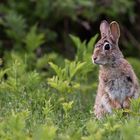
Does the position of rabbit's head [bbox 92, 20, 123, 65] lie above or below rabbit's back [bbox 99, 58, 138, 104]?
above

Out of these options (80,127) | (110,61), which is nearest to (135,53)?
(110,61)

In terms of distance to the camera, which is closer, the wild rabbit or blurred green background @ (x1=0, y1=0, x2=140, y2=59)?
the wild rabbit

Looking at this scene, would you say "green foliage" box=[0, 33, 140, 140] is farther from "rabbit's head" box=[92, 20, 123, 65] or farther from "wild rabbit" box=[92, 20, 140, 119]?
"rabbit's head" box=[92, 20, 123, 65]

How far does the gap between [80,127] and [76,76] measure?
2.30 meters

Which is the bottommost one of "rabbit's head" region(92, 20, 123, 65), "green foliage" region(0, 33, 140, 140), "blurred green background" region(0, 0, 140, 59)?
"green foliage" region(0, 33, 140, 140)

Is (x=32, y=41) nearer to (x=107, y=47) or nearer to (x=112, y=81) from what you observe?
(x=107, y=47)

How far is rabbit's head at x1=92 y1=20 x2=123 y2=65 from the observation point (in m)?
7.74

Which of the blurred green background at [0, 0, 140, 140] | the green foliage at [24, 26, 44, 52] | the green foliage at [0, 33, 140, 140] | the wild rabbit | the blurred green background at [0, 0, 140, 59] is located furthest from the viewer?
the blurred green background at [0, 0, 140, 59]

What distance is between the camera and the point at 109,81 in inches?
306

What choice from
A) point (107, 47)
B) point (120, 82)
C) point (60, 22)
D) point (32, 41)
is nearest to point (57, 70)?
point (107, 47)

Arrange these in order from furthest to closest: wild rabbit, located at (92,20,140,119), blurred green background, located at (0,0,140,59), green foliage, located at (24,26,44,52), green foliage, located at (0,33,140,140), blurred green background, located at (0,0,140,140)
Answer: blurred green background, located at (0,0,140,59) < green foliage, located at (24,26,44,52) < wild rabbit, located at (92,20,140,119) < blurred green background, located at (0,0,140,140) < green foliage, located at (0,33,140,140)

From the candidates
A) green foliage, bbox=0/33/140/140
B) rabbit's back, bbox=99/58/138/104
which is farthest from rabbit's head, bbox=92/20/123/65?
green foliage, bbox=0/33/140/140

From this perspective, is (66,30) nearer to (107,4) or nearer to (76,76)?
(107,4)

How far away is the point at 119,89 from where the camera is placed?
7727 mm
